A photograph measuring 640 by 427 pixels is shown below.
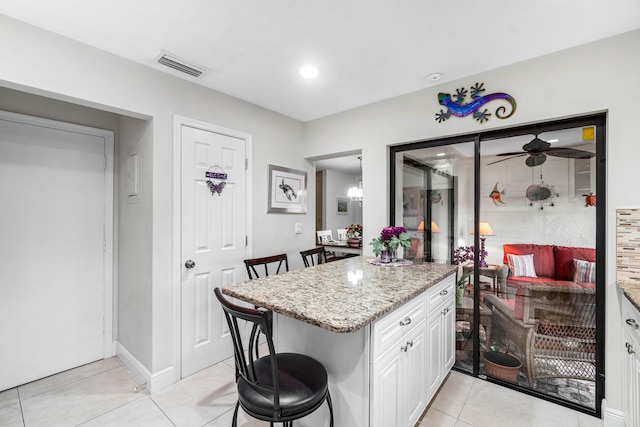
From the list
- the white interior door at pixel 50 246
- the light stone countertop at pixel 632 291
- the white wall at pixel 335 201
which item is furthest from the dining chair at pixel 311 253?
the white wall at pixel 335 201

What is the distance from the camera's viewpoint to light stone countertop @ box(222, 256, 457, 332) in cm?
128

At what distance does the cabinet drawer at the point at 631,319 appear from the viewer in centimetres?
147

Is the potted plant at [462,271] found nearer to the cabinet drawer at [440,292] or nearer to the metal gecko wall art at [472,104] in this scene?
the cabinet drawer at [440,292]

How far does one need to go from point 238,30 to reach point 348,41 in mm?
714

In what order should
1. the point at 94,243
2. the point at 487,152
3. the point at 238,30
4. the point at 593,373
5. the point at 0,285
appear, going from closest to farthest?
the point at 238,30 < the point at 593,373 < the point at 0,285 < the point at 487,152 < the point at 94,243

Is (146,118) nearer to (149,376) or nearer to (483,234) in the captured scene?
(149,376)

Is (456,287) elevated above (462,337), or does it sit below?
above

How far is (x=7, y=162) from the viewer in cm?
224

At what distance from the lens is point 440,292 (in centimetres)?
212

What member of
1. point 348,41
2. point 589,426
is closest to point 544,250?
point 589,426

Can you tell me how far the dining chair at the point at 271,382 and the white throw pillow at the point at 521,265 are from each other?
1.84 m

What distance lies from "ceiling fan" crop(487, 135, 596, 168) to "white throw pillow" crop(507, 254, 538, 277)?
732 millimetres

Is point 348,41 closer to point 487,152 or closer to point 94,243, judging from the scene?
point 487,152

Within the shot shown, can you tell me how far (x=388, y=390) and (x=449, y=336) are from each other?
113 centimetres
